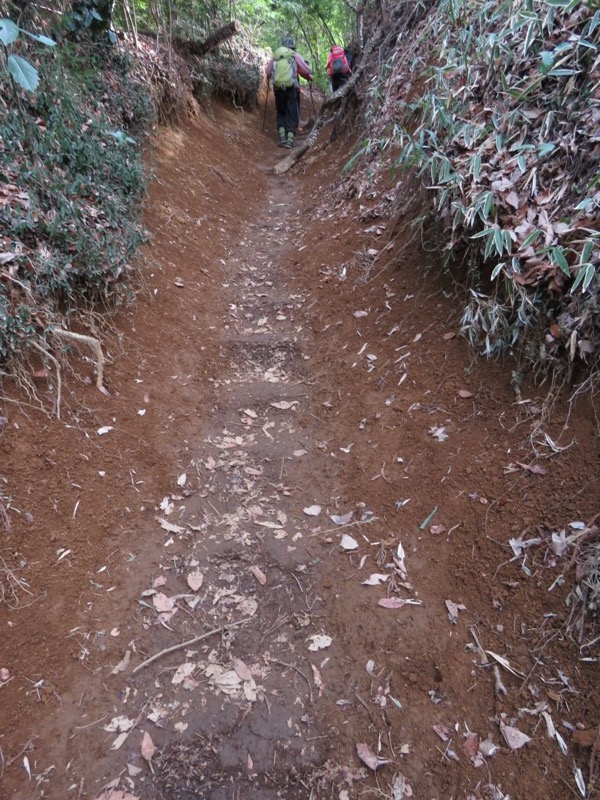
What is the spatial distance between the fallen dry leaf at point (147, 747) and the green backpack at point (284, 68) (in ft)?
39.7

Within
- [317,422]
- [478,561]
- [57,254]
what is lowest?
[478,561]

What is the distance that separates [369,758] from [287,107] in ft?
41.0

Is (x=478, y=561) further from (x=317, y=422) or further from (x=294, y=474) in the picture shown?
Answer: (x=317, y=422)

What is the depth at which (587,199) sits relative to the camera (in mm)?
2504

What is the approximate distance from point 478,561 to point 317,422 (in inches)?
66.4

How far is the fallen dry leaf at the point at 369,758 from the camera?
192 centimetres

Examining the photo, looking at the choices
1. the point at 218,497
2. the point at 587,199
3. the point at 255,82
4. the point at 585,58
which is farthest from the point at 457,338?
the point at 255,82

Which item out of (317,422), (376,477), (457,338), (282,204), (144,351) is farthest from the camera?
(282,204)

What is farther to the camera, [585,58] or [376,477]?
[376,477]

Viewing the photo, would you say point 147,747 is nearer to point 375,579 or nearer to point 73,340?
point 375,579

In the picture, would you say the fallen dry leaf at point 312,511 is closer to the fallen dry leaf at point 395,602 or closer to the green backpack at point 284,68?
the fallen dry leaf at point 395,602

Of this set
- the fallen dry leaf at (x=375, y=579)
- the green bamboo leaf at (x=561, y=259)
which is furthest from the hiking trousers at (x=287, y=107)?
the fallen dry leaf at (x=375, y=579)

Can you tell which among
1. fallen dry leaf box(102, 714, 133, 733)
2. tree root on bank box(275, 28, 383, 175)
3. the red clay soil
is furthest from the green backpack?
fallen dry leaf box(102, 714, 133, 733)

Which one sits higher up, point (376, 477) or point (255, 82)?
point (255, 82)
